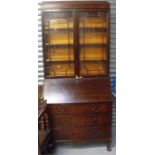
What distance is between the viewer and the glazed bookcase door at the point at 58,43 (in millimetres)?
1597

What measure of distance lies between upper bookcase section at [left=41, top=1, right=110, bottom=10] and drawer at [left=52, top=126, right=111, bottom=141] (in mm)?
869

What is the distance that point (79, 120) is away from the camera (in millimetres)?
1588

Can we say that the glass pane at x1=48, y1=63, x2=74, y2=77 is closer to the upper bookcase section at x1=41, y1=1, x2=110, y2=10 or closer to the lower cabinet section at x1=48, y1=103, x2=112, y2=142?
the lower cabinet section at x1=48, y1=103, x2=112, y2=142

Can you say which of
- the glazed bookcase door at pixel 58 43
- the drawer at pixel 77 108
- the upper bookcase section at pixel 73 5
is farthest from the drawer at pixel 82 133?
the upper bookcase section at pixel 73 5

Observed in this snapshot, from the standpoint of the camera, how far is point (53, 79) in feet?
5.46

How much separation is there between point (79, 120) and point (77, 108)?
9cm

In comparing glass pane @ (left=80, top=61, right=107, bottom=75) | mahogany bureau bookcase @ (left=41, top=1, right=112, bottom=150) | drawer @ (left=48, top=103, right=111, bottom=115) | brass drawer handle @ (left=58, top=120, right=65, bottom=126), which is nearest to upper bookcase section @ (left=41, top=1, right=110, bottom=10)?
mahogany bureau bookcase @ (left=41, top=1, right=112, bottom=150)

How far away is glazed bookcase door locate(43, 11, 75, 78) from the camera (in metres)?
1.60

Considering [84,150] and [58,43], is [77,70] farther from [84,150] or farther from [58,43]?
[84,150]

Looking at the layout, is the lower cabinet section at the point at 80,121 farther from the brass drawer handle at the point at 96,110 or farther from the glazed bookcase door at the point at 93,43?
the glazed bookcase door at the point at 93,43

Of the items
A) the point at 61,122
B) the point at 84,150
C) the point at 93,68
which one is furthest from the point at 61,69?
the point at 84,150
